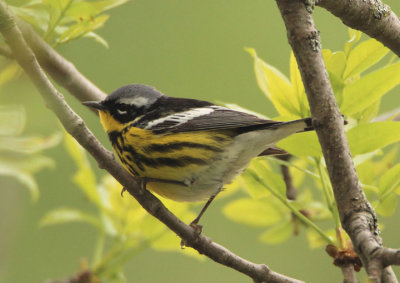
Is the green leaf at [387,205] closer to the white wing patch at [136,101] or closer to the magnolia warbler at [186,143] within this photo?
the magnolia warbler at [186,143]

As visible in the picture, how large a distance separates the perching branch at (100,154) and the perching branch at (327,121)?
0.43m

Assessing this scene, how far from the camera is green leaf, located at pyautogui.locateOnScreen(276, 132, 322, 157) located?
1952mm

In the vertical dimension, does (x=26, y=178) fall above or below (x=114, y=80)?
above

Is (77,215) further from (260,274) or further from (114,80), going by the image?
(114,80)

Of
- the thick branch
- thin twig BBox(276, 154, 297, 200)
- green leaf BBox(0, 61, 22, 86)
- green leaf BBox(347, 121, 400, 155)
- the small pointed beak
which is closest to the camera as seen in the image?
the thick branch

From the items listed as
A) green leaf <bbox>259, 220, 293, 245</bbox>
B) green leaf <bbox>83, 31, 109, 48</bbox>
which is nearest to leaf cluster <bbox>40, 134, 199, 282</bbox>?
green leaf <bbox>259, 220, 293, 245</bbox>

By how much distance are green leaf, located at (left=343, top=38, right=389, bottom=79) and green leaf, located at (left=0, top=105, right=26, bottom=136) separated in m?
1.19

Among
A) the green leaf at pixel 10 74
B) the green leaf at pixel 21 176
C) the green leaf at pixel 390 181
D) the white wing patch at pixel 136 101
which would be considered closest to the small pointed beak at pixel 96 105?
the white wing patch at pixel 136 101

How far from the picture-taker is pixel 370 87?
1.95m

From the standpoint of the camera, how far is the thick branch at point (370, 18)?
1769 mm

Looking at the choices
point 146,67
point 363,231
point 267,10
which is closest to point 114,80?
point 146,67

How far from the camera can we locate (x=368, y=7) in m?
1.82

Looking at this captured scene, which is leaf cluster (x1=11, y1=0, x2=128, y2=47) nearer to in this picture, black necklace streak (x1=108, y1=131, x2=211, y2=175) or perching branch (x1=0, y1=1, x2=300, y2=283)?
perching branch (x1=0, y1=1, x2=300, y2=283)

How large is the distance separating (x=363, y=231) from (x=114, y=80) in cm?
407
